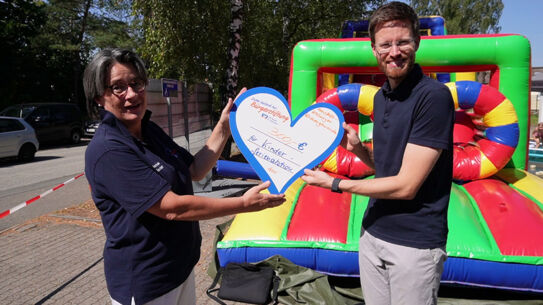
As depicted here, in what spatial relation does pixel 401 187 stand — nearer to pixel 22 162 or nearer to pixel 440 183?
pixel 440 183

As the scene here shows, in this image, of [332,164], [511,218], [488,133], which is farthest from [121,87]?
[488,133]

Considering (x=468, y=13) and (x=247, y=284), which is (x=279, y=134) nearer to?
(x=247, y=284)

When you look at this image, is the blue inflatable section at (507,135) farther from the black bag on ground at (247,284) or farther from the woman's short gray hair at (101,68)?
the woman's short gray hair at (101,68)

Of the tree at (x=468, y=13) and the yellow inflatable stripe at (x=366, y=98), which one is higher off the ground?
the tree at (x=468, y=13)

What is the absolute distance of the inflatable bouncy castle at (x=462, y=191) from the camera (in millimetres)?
2953

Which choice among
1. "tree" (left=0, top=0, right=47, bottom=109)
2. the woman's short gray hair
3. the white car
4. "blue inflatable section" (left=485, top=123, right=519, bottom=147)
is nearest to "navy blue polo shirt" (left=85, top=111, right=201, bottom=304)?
the woman's short gray hair

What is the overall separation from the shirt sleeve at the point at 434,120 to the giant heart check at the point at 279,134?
61cm

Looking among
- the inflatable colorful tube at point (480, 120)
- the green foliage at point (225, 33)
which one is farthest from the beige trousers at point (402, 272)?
the green foliage at point (225, 33)

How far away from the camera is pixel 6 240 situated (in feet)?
15.1

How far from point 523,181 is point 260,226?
3.09m

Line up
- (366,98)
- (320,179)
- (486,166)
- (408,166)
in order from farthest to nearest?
(366,98) → (486,166) → (320,179) → (408,166)

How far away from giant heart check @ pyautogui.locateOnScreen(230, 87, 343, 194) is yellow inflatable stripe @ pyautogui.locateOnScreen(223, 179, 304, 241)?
1.34m

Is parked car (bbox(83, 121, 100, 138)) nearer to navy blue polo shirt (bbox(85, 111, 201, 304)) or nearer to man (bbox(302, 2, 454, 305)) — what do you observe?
navy blue polo shirt (bbox(85, 111, 201, 304))

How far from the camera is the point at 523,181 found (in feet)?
13.8
